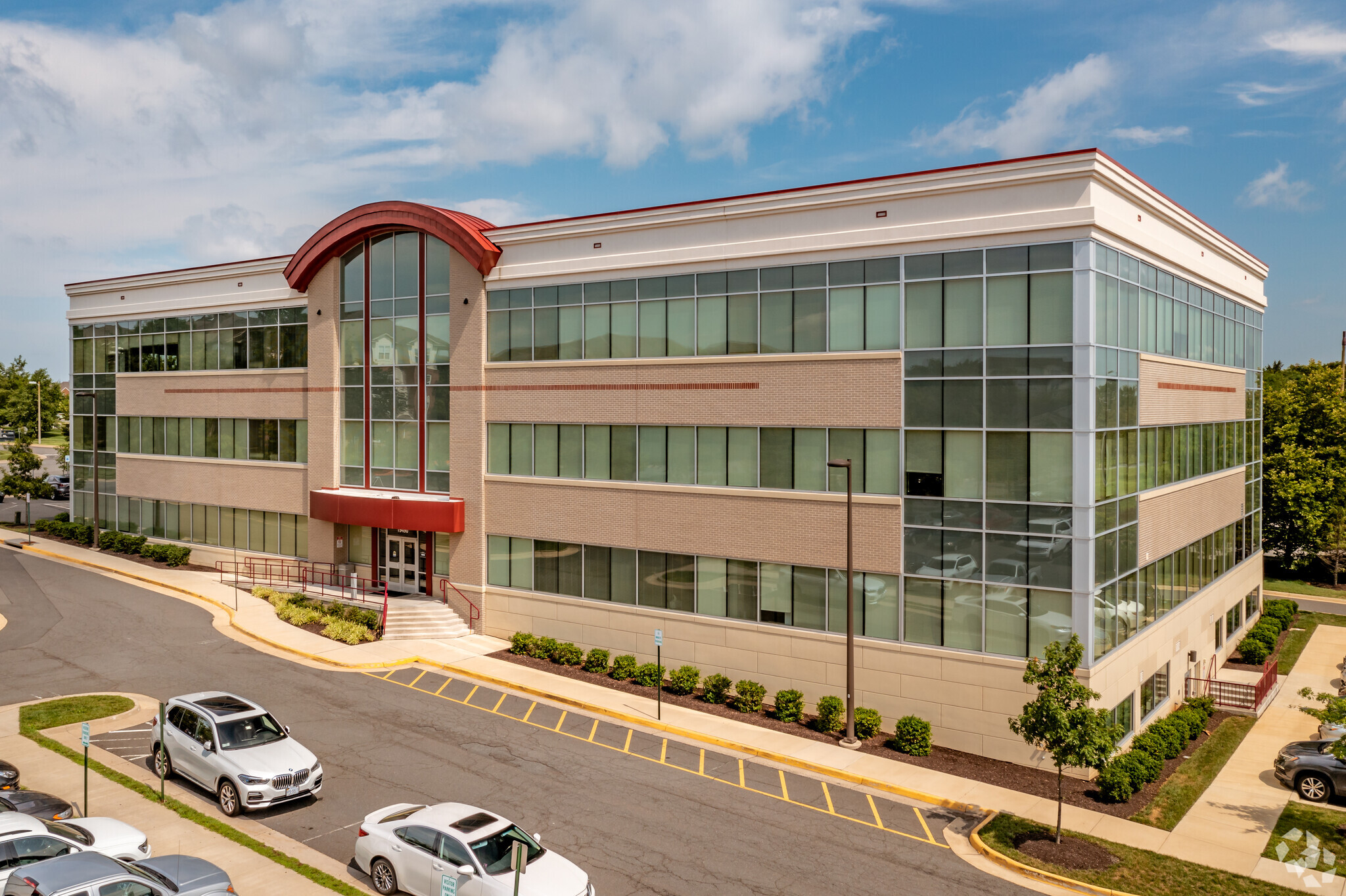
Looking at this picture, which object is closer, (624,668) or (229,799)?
(229,799)

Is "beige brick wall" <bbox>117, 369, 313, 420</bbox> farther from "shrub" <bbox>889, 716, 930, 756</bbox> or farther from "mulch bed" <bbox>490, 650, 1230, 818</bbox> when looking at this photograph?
"shrub" <bbox>889, 716, 930, 756</bbox>

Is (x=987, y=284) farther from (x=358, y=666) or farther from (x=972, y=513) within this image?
(x=358, y=666)

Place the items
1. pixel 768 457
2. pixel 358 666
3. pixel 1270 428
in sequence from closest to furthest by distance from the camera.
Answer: pixel 768 457
pixel 358 666
pixel 1270 428

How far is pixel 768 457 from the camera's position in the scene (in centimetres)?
2631

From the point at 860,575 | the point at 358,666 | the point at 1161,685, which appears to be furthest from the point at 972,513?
the point at 358,666

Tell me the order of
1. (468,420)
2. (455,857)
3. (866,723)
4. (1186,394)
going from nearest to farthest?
(455,857)
(866,723)
(1186,394)
(468,420)

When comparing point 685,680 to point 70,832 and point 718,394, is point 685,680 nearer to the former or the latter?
point 718,394

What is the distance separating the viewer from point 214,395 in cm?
4247

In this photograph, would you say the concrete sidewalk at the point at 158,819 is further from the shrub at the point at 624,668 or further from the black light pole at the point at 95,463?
the black light pole at the point at 95,463

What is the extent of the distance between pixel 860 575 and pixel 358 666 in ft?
52.6

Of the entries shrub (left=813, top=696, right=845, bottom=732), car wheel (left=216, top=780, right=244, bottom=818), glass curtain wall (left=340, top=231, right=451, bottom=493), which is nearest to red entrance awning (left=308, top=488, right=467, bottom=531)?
glass curtain wall (left=340, top=231, right=451, bottom=493)

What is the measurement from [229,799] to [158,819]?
123 cm


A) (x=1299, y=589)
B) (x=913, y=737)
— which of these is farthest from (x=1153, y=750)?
(x=1299, y=589)

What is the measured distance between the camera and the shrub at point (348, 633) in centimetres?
3094
